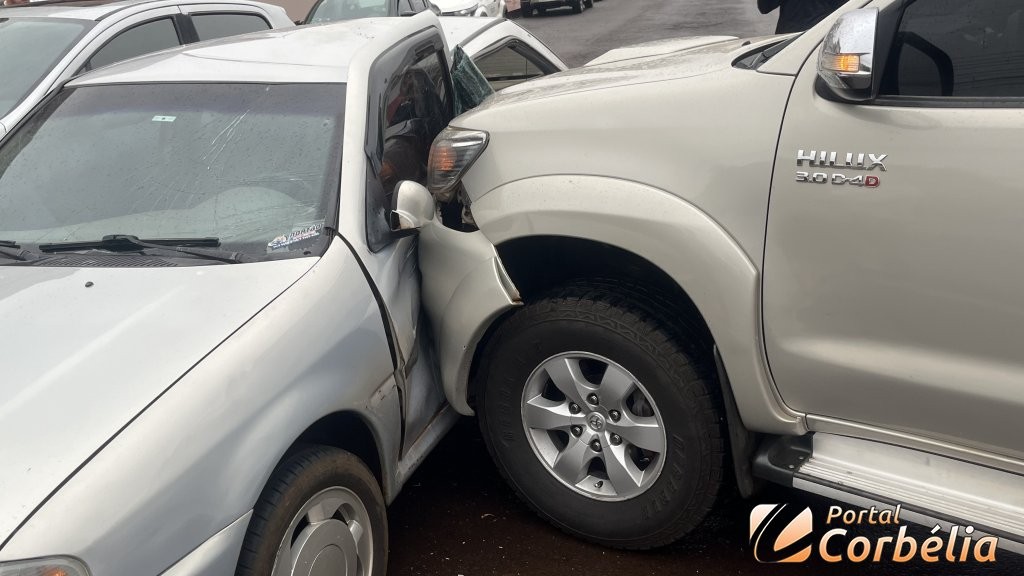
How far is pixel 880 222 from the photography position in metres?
2.35

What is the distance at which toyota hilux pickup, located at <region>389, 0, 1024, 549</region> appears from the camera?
2.29 m

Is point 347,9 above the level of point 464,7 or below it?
above

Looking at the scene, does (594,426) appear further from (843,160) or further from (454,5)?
(454,5)

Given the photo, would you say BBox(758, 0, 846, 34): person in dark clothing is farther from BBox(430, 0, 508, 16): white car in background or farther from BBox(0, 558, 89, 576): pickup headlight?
BBox(430, 0, 508, 16): white car in background

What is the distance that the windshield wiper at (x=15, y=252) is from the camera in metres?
2.74

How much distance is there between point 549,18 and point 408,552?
2246cm

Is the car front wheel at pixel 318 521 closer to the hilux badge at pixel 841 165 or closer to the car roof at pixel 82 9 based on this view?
the hilux badge at pixel 841 165

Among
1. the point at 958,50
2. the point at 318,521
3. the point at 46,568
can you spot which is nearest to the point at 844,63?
Result: the point at 958,50

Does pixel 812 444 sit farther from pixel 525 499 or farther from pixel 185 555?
pixel 185 555

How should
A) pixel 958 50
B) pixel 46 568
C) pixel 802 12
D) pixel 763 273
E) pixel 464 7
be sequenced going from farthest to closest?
pixel 464 7
pixel 802 12
pixel 763 273
pixel 958 50
pixel 46 568

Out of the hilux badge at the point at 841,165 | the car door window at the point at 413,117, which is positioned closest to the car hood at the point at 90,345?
the car door window at the point at 413,117

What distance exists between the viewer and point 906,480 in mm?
2428

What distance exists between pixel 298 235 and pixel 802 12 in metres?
3.78

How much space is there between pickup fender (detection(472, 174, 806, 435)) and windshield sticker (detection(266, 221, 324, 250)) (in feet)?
2.35
